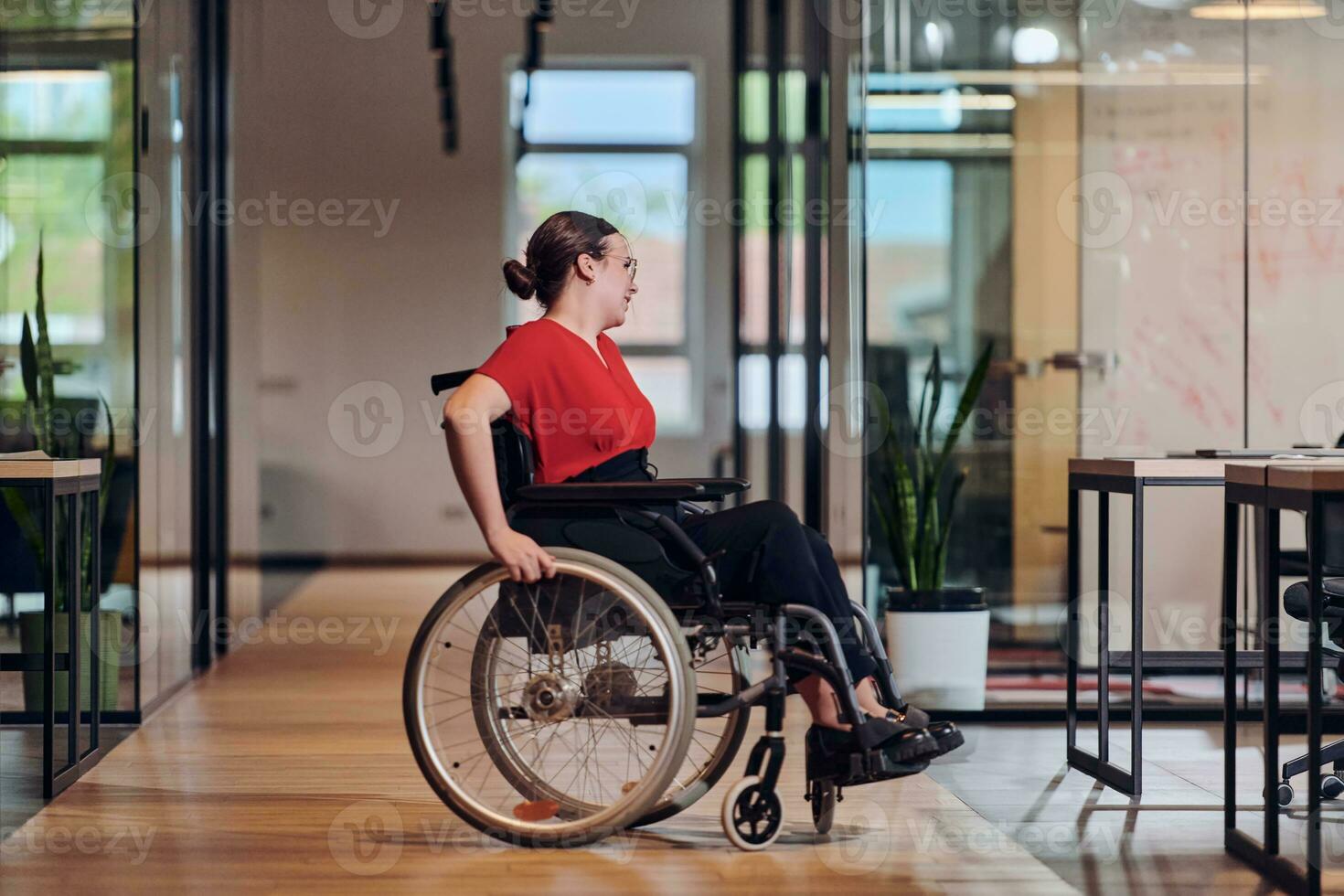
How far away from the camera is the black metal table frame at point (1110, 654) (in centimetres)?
263

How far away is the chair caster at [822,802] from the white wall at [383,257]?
605 cm

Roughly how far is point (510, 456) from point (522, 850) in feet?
1.96

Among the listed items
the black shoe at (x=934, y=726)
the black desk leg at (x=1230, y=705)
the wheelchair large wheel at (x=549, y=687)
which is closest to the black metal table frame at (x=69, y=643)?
the wheelchair large wheel at (x=549, y=687)

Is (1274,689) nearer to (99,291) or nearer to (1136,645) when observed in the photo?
(1136,645)

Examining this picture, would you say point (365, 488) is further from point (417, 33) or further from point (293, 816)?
point (293, 816)

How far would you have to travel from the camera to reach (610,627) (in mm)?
2148

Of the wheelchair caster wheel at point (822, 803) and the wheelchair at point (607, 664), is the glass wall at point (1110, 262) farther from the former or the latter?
the wheelchair at point (607, 664)

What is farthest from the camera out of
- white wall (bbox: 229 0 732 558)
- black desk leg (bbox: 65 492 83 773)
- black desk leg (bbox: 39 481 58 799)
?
white wall (bbox: 229 0 732 558)

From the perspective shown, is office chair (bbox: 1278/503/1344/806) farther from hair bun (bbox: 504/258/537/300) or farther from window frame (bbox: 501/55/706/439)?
window frame (bbox: 501/55/706/439)

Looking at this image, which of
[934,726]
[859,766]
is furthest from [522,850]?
[934,726]

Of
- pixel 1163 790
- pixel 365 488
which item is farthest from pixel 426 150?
pixel 1163 790

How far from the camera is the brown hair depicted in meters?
2.38

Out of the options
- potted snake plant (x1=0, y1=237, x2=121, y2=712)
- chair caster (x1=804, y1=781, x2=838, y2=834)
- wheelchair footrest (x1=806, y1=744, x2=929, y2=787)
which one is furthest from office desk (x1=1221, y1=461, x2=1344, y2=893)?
potted snake plant (x1=0, y1=237, x2=121, y2=712)

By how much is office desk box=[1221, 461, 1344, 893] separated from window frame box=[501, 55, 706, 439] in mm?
6268
